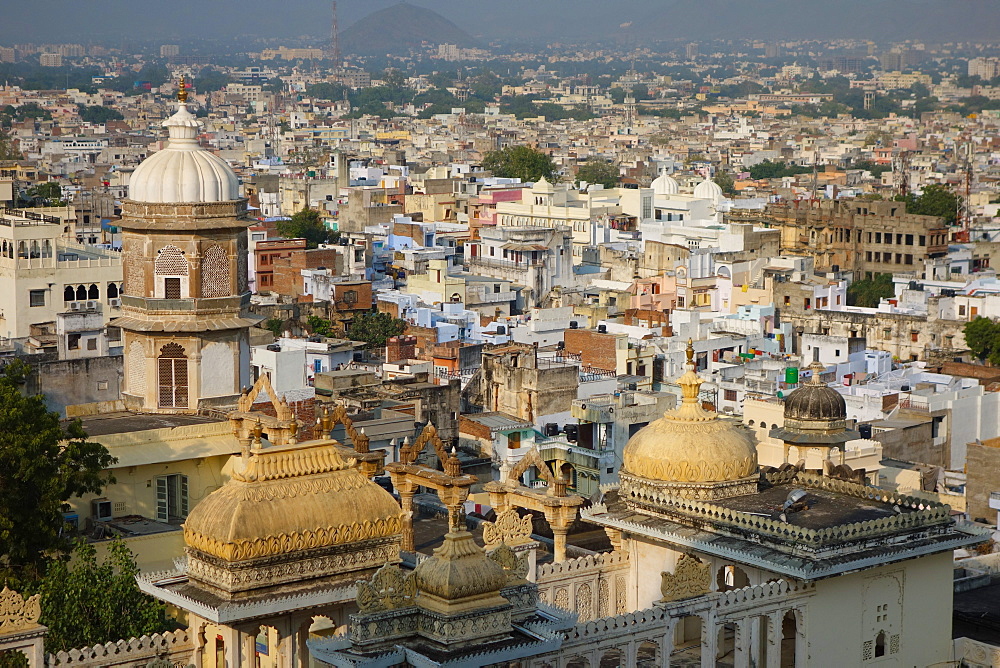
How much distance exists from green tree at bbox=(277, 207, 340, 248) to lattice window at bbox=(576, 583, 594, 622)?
2091 inches

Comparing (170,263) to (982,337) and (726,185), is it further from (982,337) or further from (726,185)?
(726,185)

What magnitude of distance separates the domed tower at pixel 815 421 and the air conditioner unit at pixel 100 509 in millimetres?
9137

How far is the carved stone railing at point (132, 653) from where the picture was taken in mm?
16031

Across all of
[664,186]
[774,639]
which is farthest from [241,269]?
[664,186]

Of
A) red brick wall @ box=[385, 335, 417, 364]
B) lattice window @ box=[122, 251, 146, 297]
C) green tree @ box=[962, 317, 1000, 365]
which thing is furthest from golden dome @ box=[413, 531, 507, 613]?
green tree @ box=[962, 317, 1000, 365]

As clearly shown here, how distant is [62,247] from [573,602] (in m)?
31.3

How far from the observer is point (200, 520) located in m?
15.8

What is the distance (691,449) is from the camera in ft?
63.2

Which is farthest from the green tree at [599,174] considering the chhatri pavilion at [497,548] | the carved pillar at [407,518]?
the carved pillar at [407,518]

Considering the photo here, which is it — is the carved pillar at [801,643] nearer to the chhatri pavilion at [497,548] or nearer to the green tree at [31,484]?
the chhatri pavilion at [497,548]

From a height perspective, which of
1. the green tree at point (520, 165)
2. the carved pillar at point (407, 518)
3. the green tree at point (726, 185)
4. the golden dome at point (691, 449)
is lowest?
the carved pillar at point (407, 518)

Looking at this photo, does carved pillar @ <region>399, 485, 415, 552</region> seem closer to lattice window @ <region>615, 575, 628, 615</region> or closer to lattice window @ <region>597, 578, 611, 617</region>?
lattice window @ <region>597, 578, 611, 617</region>

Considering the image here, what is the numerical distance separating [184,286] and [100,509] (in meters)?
3.78

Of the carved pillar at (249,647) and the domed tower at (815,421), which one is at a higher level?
the domed tower at (815,421)
